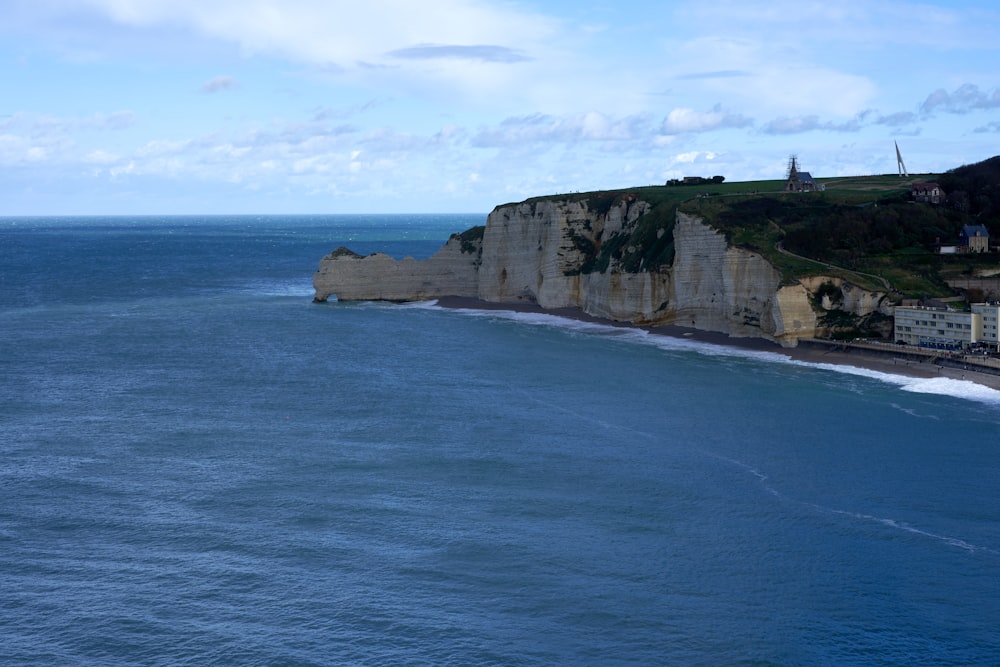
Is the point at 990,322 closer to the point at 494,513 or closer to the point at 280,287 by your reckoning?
the point at 494,513

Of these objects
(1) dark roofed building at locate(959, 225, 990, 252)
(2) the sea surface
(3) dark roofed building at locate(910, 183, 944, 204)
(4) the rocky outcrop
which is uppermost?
(3) dark roofed building at locate(910, 183, 944, 204)

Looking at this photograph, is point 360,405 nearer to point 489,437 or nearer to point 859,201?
point 489,437

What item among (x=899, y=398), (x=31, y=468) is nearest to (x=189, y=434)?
(x=31, y=468)

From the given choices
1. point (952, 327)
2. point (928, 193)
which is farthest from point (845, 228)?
point (952, 327)

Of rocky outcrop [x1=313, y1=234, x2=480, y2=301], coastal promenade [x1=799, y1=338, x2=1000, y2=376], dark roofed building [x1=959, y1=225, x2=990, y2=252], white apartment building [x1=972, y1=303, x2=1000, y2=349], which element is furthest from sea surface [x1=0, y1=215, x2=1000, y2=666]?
rocky outcrop [x1=313, y1=234, x2=480, y2=301]

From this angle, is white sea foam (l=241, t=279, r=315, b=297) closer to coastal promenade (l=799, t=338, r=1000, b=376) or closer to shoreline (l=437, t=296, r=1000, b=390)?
shoreline (l=437, t=296, r=1000, b=390)

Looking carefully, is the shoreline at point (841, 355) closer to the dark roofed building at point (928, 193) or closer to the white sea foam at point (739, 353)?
the white sea foam at point (739, 353)
